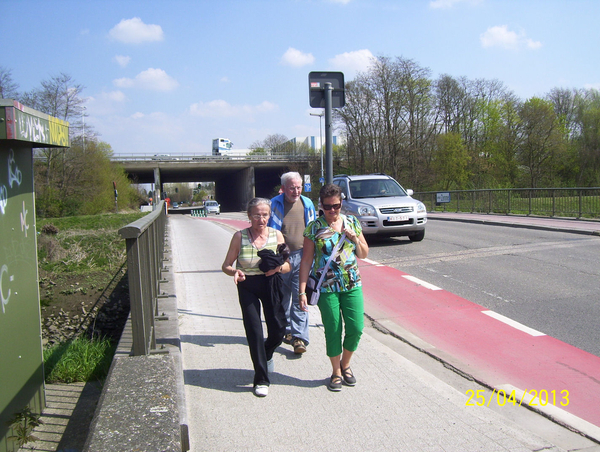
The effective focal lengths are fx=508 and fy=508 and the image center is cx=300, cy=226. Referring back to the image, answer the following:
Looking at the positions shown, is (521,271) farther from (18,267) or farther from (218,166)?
(218,166)

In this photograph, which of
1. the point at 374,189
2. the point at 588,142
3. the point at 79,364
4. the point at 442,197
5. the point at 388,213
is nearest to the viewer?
the point at 79,364

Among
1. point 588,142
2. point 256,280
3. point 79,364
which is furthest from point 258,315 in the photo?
point 588,142

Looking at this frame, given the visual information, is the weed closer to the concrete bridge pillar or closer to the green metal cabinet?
the green metal cabinet

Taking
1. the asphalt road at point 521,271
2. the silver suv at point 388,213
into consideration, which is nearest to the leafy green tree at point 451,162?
the asphalt road at point 521,271

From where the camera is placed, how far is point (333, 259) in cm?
392

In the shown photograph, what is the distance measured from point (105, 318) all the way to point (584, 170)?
42.8 meters

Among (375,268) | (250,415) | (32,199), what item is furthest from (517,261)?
(32,199)

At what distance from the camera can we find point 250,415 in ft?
11.5

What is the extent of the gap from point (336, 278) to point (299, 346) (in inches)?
45.1

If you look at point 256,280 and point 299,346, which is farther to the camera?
point 299,346

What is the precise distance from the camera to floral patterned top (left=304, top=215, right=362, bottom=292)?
12.8 ft

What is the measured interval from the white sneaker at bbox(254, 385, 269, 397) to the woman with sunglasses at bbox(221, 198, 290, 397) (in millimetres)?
11
